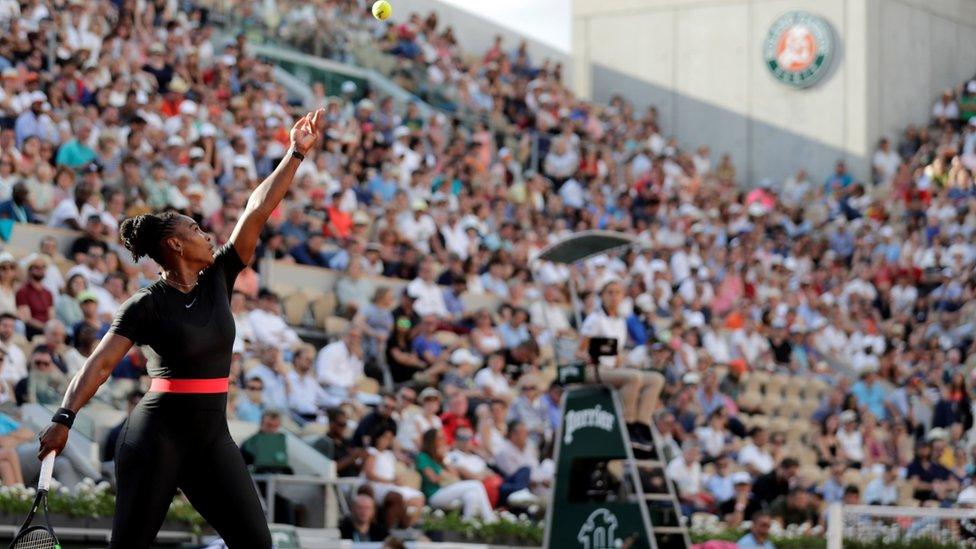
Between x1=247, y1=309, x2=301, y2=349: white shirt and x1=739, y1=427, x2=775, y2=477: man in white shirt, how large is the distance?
6.15m

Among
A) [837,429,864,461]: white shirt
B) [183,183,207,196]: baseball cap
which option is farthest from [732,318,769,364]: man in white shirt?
[183,183,207,196]: baseball cap

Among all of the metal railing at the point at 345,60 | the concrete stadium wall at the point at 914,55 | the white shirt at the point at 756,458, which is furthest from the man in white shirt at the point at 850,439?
the concrete stadium wall at the point at 914,55

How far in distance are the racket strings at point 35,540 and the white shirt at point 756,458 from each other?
13962 millimetres

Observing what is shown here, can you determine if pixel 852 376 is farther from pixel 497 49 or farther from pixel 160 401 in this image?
pixel 160 401

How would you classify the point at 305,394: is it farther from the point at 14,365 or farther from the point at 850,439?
the point at 850,439

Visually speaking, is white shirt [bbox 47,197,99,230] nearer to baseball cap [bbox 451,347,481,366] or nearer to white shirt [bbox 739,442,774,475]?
baseball cap [bbox 451,347,481,366]

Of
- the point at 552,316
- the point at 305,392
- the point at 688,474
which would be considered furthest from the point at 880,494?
the point at 305,392

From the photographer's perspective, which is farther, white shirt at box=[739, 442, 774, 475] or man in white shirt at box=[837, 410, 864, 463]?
man in white shirt at box=[837, 410, 864, 463]

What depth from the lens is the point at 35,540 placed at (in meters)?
6.67

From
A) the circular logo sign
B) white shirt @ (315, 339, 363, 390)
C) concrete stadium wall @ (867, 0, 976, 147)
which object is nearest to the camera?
white shirt @ (315, 339, 363, 390)

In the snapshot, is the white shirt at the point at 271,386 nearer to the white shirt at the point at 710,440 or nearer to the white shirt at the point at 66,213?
the white shirt at the point at 66,213

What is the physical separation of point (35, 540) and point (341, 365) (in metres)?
9.79

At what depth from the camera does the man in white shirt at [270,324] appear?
631 inches

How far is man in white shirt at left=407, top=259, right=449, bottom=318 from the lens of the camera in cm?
1841
